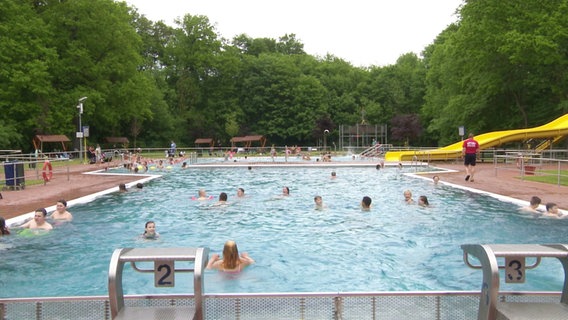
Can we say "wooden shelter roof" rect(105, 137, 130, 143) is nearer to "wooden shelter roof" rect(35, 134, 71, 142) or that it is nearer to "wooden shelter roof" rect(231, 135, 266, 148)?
"wooden shelter roof" rect(231, 135, 266, 148)

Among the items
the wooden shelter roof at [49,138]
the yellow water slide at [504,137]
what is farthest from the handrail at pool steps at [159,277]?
the wooden shelter roof at [49,138]

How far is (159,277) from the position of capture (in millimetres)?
3828

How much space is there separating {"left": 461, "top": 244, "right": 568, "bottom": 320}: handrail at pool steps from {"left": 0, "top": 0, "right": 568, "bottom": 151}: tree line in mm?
30777

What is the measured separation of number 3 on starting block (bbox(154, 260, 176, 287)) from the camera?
381cm

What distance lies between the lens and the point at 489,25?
3419 centimetres

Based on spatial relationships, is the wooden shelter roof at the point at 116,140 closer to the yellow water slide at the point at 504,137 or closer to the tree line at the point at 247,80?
the tree line at the point at 247,80

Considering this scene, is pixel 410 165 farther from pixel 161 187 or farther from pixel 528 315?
pixel 528 315

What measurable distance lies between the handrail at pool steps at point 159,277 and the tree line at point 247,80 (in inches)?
1270

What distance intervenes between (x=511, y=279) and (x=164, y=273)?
2.87m

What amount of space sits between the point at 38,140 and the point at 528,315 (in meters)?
45.1

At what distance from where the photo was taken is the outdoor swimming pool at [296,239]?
7.56m

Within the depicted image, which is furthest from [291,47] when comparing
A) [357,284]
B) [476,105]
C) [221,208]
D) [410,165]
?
[357,284]

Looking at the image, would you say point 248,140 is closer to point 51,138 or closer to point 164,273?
point 51,138

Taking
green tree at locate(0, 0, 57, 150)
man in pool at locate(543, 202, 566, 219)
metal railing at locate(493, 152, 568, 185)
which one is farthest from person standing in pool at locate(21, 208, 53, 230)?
green tree at locate(0, 0, 57, 150)
